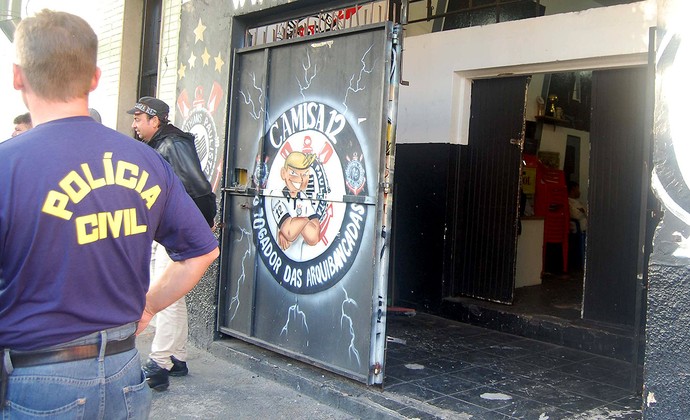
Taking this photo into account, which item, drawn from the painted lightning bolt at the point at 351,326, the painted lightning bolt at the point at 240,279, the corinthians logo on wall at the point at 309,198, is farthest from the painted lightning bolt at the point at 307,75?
the painted lightning bolt at the point at 351,326

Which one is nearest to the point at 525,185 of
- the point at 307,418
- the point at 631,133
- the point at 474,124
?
the point at 474,124

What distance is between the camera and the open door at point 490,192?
259 inches

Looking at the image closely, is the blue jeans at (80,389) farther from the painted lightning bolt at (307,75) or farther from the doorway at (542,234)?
the doorway at (542,234)

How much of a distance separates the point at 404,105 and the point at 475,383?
3.55 m

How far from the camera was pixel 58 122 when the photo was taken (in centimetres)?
184

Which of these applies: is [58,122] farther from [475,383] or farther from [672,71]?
[475,383]

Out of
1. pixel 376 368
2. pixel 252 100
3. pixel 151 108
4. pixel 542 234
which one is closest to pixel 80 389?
pixel 376 368

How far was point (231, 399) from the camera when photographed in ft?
15.3

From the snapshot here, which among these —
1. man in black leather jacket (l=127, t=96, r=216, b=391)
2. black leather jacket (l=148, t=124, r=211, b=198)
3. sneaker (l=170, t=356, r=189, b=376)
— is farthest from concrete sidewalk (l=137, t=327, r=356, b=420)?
black leather jacket (l=148, t=124, r=211, b=198)

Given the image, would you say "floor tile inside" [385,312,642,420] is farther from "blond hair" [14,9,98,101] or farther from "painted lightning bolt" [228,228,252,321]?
"blond hair" [14,9,98,101]

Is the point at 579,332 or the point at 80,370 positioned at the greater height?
the point at 80,370

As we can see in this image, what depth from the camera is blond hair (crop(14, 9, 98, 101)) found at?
1808 mm

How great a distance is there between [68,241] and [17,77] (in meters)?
0.51

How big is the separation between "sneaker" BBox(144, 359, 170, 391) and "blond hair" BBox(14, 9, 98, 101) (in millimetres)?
3293
